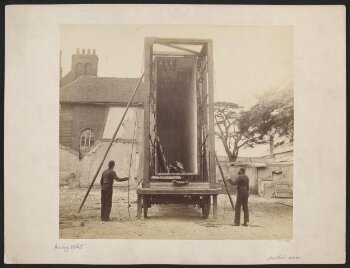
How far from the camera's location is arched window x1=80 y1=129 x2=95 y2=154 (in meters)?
3.32

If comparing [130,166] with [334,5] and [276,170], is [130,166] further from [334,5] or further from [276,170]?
[334,5]

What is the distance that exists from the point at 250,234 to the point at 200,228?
0.37m

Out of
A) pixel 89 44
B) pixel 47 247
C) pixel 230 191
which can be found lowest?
pixel 47 247

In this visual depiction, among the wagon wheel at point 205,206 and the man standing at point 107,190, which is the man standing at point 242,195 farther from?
the man standing at point 107,190

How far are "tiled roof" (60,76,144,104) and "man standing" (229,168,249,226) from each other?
95 centimetres

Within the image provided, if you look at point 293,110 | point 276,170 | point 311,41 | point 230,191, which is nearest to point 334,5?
point 311,41

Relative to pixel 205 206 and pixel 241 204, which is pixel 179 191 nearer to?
pixel 205 206

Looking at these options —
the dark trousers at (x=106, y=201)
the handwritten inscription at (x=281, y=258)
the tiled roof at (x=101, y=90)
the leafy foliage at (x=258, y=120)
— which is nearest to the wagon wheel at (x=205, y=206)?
the leafy foliage at (x=258, y=120)

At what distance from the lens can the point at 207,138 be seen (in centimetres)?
348

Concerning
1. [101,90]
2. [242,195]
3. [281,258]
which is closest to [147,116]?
[101,90]

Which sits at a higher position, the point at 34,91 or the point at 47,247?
the point at 34,91

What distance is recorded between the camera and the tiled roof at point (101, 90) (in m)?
3.32

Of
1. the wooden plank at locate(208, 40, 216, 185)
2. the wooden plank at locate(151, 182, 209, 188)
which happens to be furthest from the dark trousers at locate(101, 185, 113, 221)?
the wooden plank at locate(208, 40, 216, 185)

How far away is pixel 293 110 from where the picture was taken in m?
3.33
